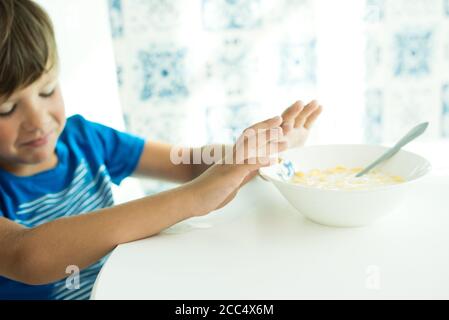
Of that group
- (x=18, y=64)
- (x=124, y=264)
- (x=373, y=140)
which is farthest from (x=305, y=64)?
(x=124, y=264)


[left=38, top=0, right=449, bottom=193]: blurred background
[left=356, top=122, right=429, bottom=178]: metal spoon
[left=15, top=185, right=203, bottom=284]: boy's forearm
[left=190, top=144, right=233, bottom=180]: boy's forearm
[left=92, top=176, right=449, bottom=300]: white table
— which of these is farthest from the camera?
[left=38, top=0, right=449, bottom=193]: blurred background

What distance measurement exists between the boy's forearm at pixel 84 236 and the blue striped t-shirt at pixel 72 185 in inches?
7.6

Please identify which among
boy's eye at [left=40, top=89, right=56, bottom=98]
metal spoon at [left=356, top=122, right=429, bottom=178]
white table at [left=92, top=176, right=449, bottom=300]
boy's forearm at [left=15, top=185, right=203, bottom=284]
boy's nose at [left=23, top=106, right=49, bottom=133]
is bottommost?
white table at [left=92, top=176, right=449, bottom=300]

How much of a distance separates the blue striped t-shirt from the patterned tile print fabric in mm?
637

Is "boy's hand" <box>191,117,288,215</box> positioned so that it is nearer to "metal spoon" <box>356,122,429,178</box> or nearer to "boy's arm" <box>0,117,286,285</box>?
"boy's arm" <box>0,117,286,285</box>

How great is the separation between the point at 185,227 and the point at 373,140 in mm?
1289

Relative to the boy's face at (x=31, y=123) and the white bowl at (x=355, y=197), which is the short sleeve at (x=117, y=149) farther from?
the white bowl at (x=355, y=197)

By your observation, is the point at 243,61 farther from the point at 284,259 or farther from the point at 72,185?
the point at 284,259

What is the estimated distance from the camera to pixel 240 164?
2.39ft

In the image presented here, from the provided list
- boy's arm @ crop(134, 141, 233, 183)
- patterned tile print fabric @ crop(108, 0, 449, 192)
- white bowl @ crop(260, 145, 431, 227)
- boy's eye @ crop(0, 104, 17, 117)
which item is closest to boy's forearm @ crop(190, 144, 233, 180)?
boy's arm @ crop(134, 141, 233, 183)

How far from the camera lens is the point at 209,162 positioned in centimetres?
104

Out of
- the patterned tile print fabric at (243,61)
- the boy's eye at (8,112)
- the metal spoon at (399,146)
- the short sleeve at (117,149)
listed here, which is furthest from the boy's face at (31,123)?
the patterned tile print fabric at (243,61)

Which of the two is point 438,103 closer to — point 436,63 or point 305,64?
point 436,63

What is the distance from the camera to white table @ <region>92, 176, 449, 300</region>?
22.0 inches
